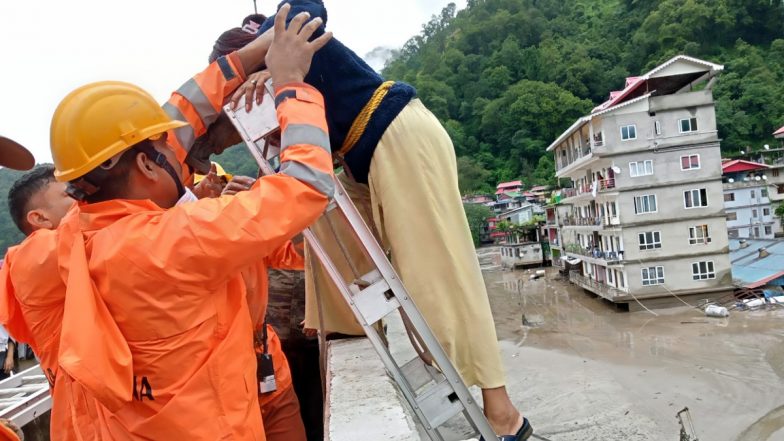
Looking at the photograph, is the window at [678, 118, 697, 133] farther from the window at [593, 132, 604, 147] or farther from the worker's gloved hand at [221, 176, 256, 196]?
the worker's gloved hand at [221, 176, 256, 196]

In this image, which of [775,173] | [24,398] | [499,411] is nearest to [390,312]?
[499,411]

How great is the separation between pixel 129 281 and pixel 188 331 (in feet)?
0.75

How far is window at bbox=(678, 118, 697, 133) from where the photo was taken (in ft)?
97.1

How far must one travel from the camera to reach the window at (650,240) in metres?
30.3

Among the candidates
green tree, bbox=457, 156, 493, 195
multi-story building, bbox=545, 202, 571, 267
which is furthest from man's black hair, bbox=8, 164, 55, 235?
green tree, bbox=457, 156, 493, 195

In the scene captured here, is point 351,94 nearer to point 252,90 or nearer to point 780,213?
point 252,90

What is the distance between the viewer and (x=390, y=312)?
77.8 inches

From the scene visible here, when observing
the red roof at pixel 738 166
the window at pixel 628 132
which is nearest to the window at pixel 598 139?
the window at pixel 628 132

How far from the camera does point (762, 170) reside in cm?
4431

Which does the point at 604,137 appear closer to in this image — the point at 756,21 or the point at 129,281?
the point at 129,281

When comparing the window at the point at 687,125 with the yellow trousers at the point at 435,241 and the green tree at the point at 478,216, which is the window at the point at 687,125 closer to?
the yellow trousers at the point at 435,241

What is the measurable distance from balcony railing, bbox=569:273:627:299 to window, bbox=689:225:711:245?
4614 millimetres

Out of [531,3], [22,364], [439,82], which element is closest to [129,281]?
[22,364]

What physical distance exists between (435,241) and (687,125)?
106ft
